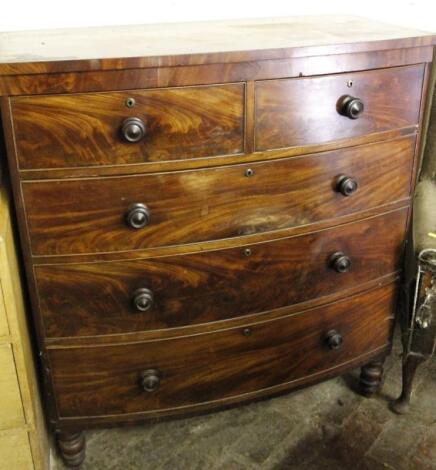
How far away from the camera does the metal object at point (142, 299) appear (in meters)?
1.31

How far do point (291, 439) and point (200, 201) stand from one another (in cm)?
83

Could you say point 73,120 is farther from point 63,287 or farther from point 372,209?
point 372,209

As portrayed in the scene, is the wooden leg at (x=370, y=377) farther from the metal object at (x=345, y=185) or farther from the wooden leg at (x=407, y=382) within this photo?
the metal object at (x=345, y=185)

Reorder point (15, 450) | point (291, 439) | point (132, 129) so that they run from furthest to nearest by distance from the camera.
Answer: point (291, 439) < point (15, 450) < point (132, 129)

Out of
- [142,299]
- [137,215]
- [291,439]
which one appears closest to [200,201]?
[137,215]

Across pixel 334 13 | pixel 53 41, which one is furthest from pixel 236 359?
pixel 334 13

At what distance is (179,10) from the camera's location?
1.70m

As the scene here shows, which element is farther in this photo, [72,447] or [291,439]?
[291,439]

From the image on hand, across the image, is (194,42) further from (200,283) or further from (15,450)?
(15,450)

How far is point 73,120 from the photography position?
Answer: 113cm

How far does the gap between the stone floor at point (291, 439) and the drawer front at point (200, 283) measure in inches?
18.6

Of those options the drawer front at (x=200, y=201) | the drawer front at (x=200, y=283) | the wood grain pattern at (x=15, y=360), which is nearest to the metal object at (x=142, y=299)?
the drawer front at (x=200, y=283)

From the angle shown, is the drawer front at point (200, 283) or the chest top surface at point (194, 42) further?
the drawer front at point (200, 283)

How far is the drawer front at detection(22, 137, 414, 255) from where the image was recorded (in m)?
1.21
